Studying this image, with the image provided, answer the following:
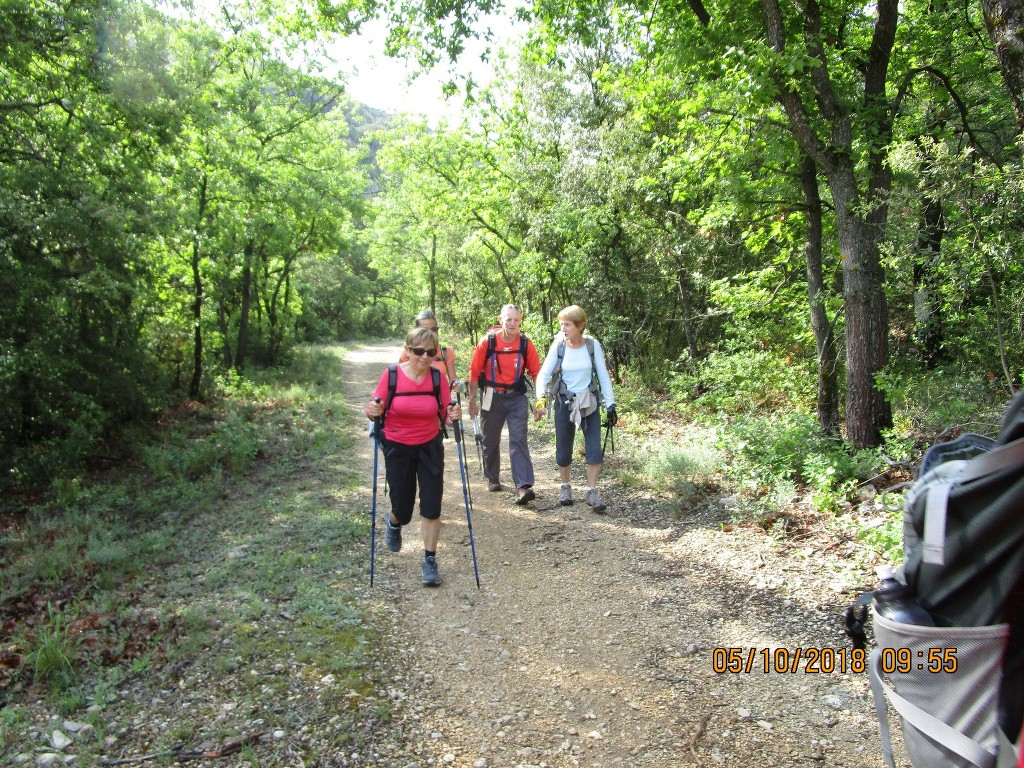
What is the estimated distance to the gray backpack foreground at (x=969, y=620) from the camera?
1.81 m

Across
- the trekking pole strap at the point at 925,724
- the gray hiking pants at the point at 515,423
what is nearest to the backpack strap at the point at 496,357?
the gray hiking pants at the point at 515,423

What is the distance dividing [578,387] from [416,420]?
243cm

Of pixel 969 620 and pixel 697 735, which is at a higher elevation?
pixel 969 620

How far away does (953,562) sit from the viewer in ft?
6.30

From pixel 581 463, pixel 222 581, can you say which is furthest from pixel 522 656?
pixel 581 463

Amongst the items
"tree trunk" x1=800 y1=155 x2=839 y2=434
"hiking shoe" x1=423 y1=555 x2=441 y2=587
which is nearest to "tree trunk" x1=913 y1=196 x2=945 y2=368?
"tree trunk" x1=800 y1=155 x2=839 y2=434

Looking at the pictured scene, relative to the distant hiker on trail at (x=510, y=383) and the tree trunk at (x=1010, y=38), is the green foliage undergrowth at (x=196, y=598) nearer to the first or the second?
the distant hiker on trail at (x=510, y=383)

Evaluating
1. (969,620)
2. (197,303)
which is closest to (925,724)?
(969,620)

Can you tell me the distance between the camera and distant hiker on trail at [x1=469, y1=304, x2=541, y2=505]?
7.67 m

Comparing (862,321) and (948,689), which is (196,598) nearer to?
(948,689)

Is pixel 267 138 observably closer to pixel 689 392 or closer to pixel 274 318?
pixel 274 318

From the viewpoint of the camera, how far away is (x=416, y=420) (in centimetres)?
543

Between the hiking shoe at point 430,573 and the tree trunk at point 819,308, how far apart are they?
198 inches

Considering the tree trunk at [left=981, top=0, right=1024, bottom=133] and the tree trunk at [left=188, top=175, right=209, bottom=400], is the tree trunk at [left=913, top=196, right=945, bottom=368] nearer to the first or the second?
the tree trunk at [left=981, top=0, right=1024, bottom=133]
